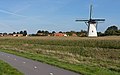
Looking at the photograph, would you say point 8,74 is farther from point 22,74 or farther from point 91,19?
point 91,19

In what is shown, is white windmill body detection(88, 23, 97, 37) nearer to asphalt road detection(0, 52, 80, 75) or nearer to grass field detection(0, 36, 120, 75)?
grass field detection(0, 36, 120, 75)

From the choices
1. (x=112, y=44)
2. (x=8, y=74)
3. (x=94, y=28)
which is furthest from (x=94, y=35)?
(x=8, y=74)

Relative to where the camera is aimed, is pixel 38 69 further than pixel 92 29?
No

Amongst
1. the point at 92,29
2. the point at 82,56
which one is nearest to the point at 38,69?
the point at 82,56

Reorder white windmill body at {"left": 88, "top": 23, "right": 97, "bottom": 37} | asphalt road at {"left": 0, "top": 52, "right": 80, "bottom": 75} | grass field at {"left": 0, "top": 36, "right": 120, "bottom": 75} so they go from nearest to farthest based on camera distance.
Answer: asphalt road at {"left": 0, "top": 52, "right": 80, "bottom": 75}, grass field at {"left": 0, "top": 36, "right": 120, "bottom": 75}, white windmill body at {"left": 88, "top": 23, "right": 97, "bottom": 37}

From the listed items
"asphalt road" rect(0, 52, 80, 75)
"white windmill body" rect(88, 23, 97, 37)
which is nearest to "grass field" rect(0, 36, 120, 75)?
"asphalt road" rect(0, 52, 80, 75)

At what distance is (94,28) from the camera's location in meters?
84.8

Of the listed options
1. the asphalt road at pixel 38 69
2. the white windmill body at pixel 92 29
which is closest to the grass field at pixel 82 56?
the asphalt road at pixel 38 69

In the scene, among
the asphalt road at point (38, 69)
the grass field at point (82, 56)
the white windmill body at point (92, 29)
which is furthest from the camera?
the white windmill body at point (92, 29)

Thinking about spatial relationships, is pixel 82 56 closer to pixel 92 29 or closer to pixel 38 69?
pixel 38 69

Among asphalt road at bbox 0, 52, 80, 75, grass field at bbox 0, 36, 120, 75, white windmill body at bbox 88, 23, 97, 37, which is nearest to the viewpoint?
asphalt road at bbox 0, 52, 80, 75

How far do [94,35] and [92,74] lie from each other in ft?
243

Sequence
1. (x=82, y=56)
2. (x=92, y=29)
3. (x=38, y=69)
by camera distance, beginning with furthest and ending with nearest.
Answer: (x=92, y=29)
(x=82, y=56)
(x=38, y=69)

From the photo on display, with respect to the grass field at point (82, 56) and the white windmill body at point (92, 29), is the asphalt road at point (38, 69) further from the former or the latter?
the white windmill body at point (92, 29)
